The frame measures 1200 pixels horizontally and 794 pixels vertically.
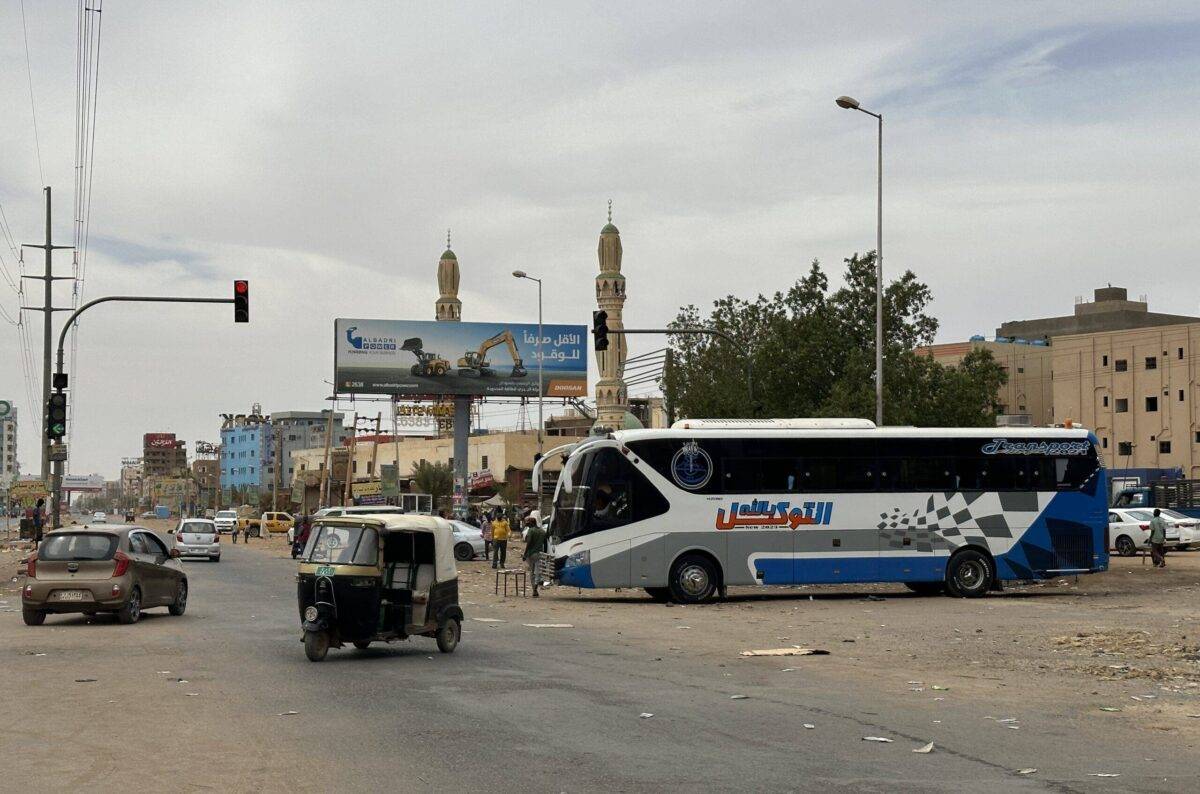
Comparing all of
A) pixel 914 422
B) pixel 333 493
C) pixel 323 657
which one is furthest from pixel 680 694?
pixel 333 493

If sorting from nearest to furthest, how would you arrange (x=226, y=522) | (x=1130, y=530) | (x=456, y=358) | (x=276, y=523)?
A: 1. (x=1130, y=530)
2. (x=226, y=522)
3. (x=456, y=358)
4. (x=276, y=523)

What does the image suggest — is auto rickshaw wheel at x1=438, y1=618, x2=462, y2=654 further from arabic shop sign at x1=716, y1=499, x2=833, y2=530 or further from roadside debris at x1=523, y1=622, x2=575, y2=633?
arabic shop sign at x1=716, y1=499, x2=833, y2=530

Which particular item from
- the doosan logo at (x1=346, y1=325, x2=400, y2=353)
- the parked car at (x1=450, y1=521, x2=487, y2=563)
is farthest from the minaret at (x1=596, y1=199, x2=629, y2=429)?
the parked car at (x1=450, y1=521, x2=487, y2=563)

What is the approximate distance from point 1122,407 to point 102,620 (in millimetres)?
69219

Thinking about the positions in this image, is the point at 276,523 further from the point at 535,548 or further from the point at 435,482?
the point at 535,548

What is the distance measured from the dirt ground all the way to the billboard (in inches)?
2027

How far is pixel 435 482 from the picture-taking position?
107625 millimetres

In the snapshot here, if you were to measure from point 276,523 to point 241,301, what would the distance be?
63.4 metres

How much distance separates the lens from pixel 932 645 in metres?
18.5

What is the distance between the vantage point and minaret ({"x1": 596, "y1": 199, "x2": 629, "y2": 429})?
111 m

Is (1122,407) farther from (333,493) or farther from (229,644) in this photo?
(333,493)

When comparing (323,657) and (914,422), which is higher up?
(914,422)

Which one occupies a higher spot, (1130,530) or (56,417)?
(56,417)

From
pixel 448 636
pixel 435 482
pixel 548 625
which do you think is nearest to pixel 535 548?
pixel 548 625
